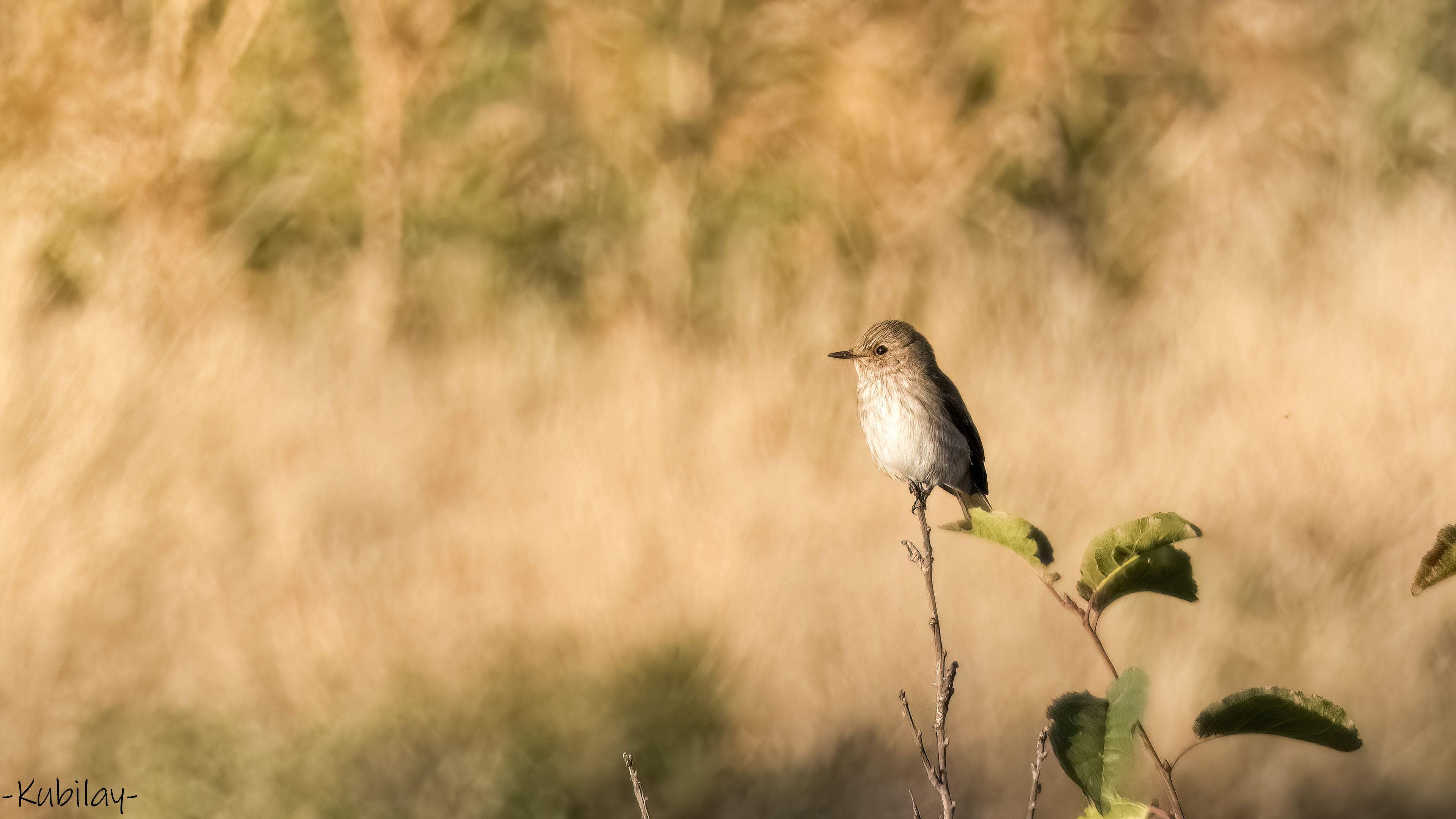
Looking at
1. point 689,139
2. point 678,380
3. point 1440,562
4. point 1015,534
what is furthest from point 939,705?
point 689,139

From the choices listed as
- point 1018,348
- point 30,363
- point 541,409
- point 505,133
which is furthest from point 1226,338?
point 30,363

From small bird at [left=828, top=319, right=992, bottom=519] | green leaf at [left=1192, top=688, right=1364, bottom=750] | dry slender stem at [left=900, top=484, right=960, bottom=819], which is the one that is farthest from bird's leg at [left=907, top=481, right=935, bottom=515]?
green leaf at [left=1192, top=688, right=1364, bottom=750]

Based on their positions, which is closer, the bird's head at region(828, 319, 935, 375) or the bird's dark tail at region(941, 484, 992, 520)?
the bird's head at region(828, 319, 935, 375)

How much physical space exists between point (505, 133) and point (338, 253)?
14.9 inches

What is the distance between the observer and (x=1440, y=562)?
31.3 inches

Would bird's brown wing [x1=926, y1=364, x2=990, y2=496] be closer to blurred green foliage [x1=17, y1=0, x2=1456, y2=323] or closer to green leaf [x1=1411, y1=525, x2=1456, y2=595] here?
blurred green foliage [x1=17, y1=0, x2=1456, y2=323]

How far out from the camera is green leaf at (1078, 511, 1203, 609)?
0.85 m

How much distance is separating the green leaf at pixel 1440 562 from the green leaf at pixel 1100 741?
0.79ft

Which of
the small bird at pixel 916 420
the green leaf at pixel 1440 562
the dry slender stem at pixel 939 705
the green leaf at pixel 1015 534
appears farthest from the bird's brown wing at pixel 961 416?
the green leaf at pixel 1440 562

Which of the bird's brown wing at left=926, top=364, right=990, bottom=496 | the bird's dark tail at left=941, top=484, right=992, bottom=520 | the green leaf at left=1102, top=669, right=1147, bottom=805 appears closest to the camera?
the green leaf at left=1102, top=669, right=1147, bottom=805

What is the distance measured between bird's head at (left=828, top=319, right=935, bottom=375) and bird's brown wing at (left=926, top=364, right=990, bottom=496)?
34 millimetres

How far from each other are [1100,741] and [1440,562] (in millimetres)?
310

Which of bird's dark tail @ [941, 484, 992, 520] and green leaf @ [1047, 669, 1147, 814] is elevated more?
bird's dark tail @ [941, 484, 992, 520]

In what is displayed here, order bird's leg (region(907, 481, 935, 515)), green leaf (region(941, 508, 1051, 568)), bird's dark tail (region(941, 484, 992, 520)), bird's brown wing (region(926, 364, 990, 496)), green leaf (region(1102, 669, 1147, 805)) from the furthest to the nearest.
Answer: bird's dark tail (region(941, 484, 992, 520)) < bird's brown wing (region(926, 364, 990, 496)) < bird's leg (region(907, 481, 935, 515)) < green leaf (region(941, 508, 1051, 568)) < green leaf (region(1102, 669, 1147, 805))
